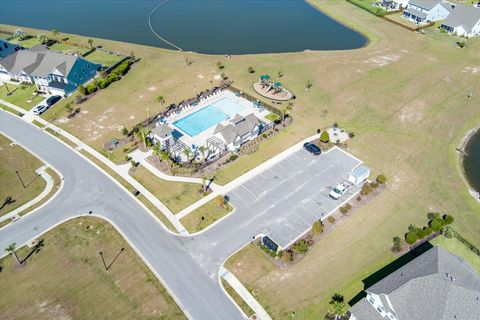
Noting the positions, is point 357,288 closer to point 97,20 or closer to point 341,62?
point 341,62

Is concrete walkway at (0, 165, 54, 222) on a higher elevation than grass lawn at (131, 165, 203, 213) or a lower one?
lower

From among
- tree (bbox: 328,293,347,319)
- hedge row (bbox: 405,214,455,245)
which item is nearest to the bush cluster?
hedge row (bbox: 405,214,455,245)

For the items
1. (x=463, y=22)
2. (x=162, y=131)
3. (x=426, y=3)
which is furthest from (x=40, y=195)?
(x=426, y=3)

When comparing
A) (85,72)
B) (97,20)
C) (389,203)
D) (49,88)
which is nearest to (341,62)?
(389,203)

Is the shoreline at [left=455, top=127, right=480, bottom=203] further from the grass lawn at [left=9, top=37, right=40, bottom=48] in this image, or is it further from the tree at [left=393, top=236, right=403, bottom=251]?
the grass lawn at [left=9, top=37, right=40, bottom=48]

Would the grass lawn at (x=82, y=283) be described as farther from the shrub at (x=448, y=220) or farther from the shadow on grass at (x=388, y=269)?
the shrub at (x=448, y=220)

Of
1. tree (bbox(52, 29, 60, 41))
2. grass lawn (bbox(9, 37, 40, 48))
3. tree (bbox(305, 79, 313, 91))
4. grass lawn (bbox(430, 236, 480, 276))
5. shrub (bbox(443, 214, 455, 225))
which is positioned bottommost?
grass lawn (bbox(9, 37, 40, 48))

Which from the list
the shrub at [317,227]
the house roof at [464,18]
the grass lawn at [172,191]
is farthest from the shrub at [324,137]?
the house roof at [464,18]
